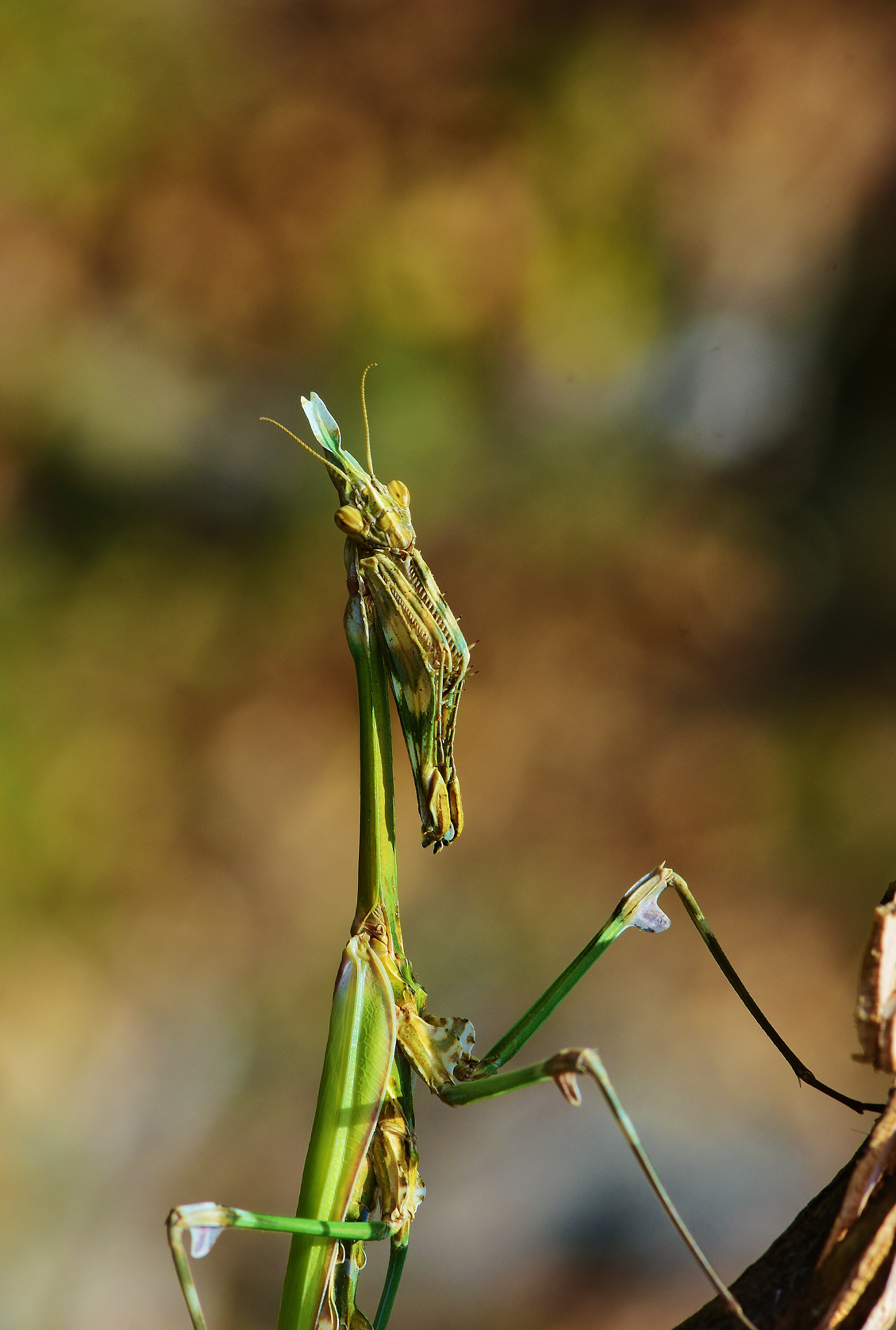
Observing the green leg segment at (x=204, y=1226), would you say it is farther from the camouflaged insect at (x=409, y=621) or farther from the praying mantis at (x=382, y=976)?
the camouflaged insect at (x=409, y=621)

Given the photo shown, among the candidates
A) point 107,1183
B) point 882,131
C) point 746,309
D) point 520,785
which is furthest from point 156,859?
point 882,131

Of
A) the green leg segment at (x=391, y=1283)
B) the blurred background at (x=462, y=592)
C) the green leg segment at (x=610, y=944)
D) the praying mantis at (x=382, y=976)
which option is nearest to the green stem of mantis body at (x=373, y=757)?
the praying mantis at (x=382, y=976)

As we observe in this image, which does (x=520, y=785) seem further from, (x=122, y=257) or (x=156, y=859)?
(x=122, y=257)

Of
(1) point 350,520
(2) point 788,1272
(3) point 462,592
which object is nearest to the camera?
(2) point 788,1272

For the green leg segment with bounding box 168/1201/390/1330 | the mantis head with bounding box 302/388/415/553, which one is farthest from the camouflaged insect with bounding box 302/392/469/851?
the green leg segment with bounding box 168/1201/390/1330

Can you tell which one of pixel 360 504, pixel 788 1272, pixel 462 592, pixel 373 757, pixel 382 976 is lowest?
pixel 788 1272

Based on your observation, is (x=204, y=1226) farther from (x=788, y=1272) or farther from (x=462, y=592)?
(x=462, y=592)

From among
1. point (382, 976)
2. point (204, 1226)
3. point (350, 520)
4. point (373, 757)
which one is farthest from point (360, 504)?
point (204, 1226)
